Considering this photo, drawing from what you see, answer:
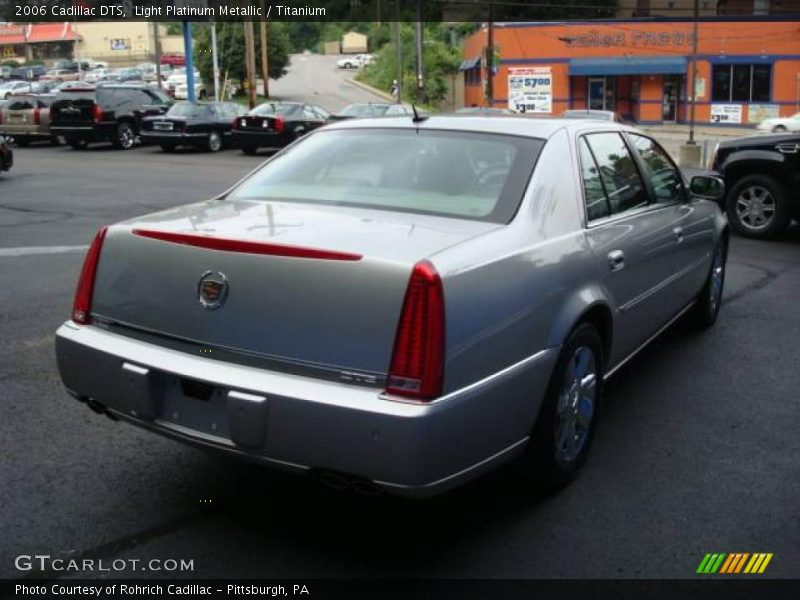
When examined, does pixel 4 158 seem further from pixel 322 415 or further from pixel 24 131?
pixel 322 415

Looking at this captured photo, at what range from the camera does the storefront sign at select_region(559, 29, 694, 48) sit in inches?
1734

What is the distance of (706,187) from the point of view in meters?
6.03

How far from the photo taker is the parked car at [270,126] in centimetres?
2362

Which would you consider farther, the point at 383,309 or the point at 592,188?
the point at 592,188

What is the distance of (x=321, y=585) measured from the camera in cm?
315

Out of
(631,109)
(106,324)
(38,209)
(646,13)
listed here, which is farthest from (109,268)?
(646,13)

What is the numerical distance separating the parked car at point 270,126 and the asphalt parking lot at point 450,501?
18.4 metres

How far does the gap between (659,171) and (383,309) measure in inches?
122

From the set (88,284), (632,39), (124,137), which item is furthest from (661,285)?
(632,39)

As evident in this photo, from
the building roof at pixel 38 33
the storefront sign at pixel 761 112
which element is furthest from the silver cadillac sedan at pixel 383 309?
the building roof at pixel 38 33

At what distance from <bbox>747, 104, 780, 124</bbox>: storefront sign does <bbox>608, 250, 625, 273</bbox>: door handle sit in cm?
4090

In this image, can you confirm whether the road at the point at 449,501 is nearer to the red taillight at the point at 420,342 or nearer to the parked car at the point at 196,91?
the red taillight at the point at 420,342

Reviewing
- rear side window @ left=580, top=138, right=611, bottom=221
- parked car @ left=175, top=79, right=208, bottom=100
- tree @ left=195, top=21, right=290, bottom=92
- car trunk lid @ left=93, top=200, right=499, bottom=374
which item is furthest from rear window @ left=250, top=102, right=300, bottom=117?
parked car @ left=175, top=79, right=208, bottom=100

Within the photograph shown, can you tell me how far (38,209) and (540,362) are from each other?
11.3 m
